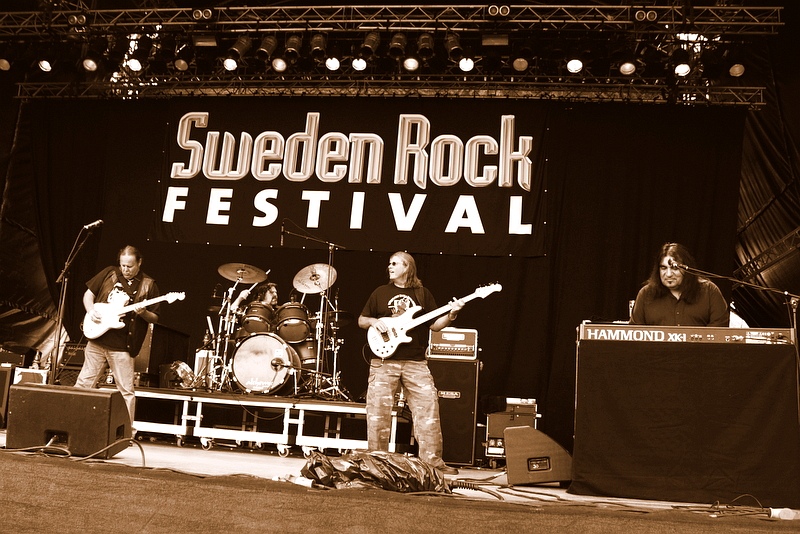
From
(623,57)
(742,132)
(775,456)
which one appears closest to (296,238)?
(623,57)

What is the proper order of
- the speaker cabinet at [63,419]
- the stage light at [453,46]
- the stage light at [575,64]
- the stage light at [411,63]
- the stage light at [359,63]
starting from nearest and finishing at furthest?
the speaker cabinet at [63,419], the stage light at [453,46], the stage light at [575,64], the stage light at [411,63], the stage light at [359,63]

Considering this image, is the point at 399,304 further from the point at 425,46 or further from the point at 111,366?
the point at 425,46

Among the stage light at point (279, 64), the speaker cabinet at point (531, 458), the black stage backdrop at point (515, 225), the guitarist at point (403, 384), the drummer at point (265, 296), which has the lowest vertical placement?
the speaker cabinet at point (531, 458)

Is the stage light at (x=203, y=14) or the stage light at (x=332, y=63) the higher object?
the stage light at (x=203, y=14)

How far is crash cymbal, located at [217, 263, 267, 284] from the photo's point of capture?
8.70 m

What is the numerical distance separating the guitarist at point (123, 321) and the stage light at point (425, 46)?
393cm

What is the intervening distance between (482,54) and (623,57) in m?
1.60

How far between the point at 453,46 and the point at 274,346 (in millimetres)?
3895

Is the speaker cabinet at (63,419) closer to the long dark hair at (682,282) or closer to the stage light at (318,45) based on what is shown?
the long dark hair at (682,282)

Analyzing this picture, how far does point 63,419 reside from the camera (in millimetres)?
4430

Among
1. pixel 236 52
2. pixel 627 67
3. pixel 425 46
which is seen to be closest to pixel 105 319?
pixel 236 52

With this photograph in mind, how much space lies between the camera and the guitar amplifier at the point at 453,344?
25.8ft

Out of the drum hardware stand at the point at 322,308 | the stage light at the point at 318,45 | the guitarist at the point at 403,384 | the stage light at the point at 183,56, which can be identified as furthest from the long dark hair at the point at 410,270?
the stage light at the point at 183,56

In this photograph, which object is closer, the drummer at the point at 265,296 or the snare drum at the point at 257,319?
the snare drum at the point at 257,319
